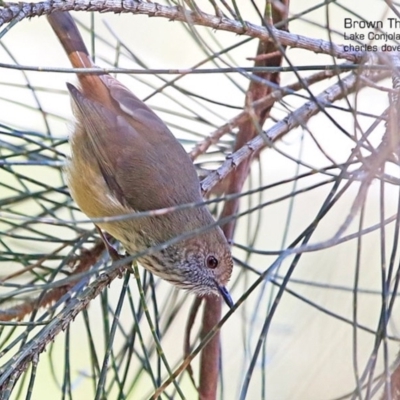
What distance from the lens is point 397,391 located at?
104 cm

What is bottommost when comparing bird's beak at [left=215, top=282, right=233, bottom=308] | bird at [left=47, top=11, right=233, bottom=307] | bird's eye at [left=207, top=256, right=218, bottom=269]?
bird's beak at [left=215, top=282, right=233, bottom=308]

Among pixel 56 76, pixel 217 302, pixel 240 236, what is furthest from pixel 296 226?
pixel 217 302

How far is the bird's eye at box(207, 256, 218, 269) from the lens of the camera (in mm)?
1984

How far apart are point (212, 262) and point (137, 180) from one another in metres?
0.36

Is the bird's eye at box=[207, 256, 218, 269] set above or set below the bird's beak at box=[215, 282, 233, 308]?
above

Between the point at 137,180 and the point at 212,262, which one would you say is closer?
the point at 212,262

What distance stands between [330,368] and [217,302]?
Result: 2.48ft

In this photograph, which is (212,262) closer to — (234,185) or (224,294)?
(224,294)

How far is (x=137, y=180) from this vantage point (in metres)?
2.15

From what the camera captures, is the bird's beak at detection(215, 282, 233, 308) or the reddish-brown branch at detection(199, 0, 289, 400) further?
the bird's beak at detection(215, 282, 233, 308)

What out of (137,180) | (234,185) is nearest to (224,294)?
(234,185)

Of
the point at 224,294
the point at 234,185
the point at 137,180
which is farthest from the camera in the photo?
the point at 137,180

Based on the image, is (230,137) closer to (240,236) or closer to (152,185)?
(152,185)

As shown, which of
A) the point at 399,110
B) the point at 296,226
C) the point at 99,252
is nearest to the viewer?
the point at 399,110
